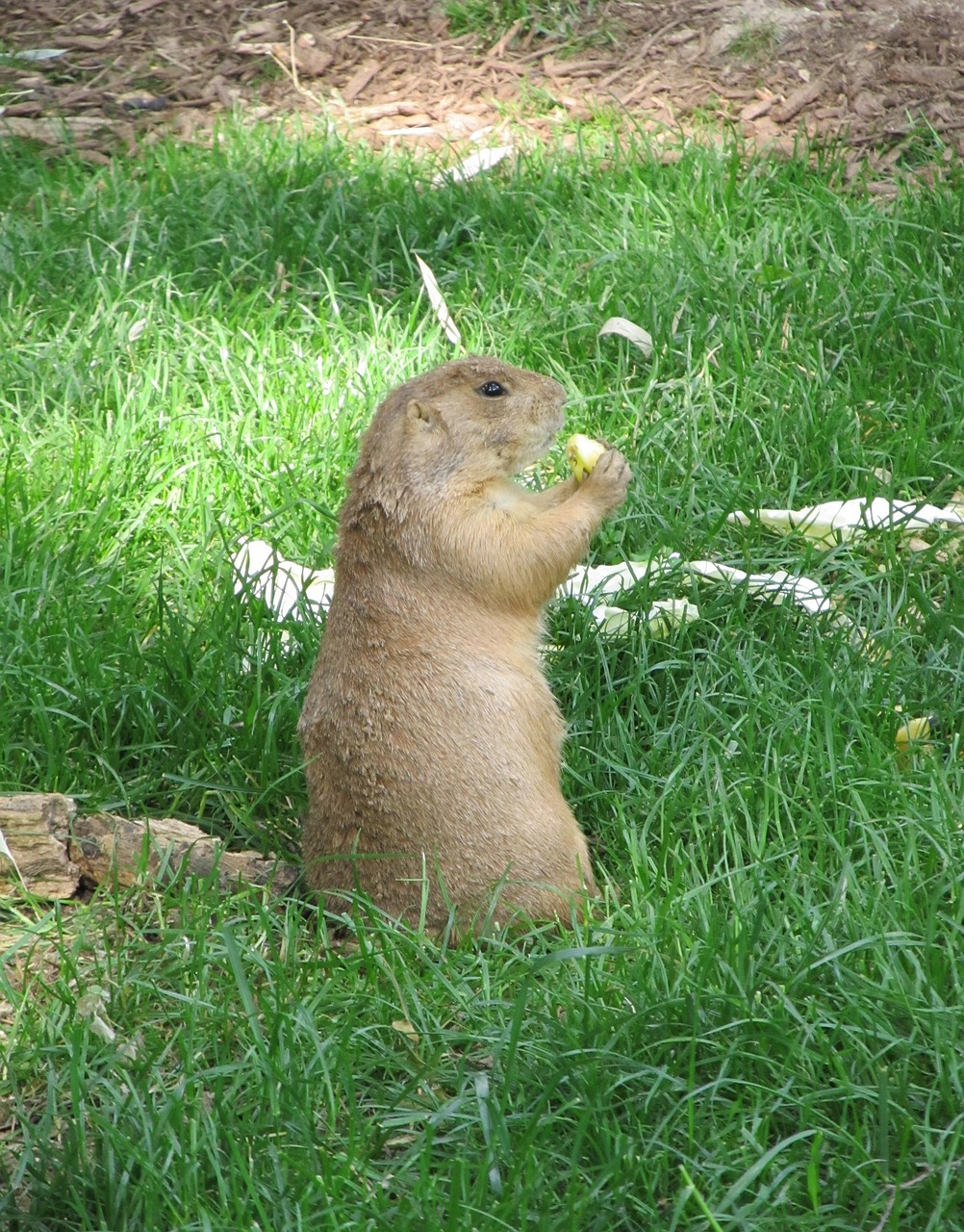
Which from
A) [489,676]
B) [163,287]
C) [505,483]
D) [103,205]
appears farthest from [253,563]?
[103,205]

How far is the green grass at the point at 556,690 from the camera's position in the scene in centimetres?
264

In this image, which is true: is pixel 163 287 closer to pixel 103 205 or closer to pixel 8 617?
pixel 103 205

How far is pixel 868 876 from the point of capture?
332 centimetres

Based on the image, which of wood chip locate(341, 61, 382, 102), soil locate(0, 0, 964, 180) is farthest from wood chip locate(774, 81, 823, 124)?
wood chip locate(341, 61, 382, 102)

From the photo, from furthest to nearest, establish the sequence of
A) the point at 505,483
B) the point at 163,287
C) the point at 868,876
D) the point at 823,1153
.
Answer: the point at 163,287, the point at 505,483, the point at 868,876, the point at 823,1153

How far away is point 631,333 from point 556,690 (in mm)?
1729

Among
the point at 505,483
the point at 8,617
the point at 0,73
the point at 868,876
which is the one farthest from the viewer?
the point at 0,73

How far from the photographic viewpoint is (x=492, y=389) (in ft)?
12.7

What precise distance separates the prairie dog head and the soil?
2989 mm

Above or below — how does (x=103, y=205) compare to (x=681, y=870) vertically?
above

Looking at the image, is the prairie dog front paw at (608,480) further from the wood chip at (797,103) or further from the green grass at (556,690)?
the wood chip at (797,103)

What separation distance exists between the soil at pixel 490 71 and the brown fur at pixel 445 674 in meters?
3.19

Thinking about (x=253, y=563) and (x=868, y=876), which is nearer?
(x=868, y=876)

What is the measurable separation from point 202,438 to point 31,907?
2001 mm
